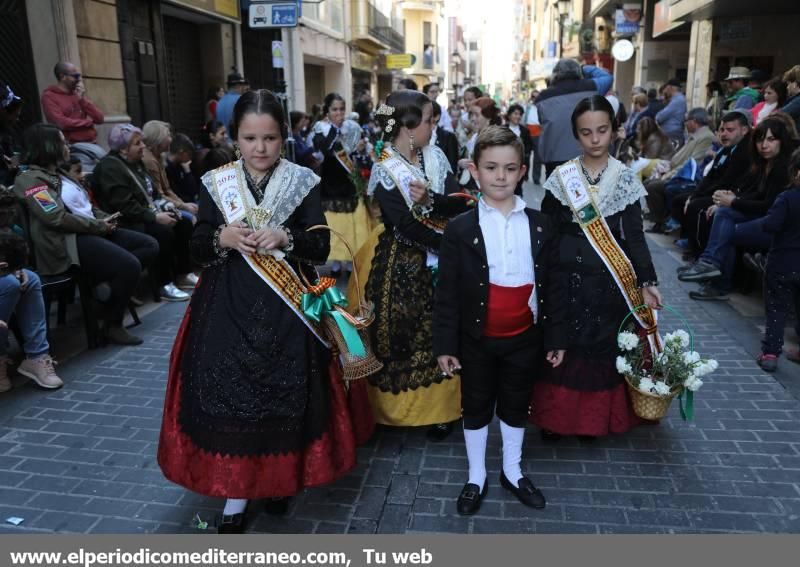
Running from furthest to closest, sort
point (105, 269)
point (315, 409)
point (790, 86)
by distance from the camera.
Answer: point (790, 86) → point (105, 269) → point (315, 409)

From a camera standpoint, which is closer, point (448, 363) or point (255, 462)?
point (255, 462)

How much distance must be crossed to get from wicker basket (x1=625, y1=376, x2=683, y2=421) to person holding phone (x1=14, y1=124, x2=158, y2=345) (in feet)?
12.3

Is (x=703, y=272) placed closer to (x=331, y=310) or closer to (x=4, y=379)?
(x=331, y=310)

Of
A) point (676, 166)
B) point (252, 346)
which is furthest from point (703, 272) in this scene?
point (252, 346)

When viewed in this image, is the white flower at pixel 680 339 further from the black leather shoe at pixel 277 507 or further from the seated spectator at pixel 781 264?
the black leather shoe at pixel 277 507

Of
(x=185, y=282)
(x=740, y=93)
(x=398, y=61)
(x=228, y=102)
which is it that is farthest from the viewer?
(x=398, y=61)

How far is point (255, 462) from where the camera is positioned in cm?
261

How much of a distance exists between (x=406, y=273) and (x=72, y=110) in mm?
5215

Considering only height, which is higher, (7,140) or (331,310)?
(7,140)

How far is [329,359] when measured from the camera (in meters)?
2.80

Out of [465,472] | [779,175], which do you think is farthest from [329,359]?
[779,175]

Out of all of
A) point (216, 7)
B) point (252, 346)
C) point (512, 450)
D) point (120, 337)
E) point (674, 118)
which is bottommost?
point (120, 337)
